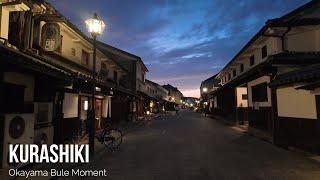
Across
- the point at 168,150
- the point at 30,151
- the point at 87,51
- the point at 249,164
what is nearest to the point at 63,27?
the point at 87,51

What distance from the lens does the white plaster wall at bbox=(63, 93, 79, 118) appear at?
13.0 meters

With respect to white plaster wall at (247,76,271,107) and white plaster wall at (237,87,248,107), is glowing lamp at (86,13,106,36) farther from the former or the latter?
white plaster wall at (237,87,248,107)

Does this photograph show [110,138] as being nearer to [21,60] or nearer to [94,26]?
[94,26]

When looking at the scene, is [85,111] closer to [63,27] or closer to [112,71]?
[63,27]

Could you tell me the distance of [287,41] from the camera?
14.7 meters

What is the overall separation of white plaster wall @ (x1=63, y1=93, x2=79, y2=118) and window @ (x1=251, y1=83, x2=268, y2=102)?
12.0 m

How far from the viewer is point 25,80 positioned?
28.1 ft

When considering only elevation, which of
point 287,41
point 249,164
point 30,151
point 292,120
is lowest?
point 249,164

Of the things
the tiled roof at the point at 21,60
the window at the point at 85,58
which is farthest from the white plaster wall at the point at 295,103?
the window at the point at 85,58

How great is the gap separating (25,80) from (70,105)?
537 cm

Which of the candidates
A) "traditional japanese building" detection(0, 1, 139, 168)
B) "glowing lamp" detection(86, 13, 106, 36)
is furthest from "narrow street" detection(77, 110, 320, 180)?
→ "glowing lamp" detection(86, 13, 106, 36)

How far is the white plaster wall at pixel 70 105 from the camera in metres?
13.0

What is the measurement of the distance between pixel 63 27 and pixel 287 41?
1270 centimetres

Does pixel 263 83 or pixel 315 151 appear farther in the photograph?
pixel 263 83
